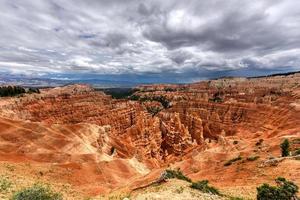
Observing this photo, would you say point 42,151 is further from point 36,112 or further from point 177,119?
Result: point 177,119

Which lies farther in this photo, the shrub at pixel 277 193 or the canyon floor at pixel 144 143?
the canyon floor at pixel 144 143

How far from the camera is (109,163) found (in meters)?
58.4

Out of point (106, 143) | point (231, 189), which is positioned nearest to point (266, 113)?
point (106, 143)

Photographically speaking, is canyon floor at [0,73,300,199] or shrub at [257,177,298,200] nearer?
shrub at [257,177,298,200]

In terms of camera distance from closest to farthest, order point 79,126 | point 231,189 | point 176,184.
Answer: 1. point 176,184
2. point 231,189
3. point 79,126

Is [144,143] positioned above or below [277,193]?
below

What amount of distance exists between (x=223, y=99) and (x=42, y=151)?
92993 millimetres

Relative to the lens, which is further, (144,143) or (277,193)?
(144,143)

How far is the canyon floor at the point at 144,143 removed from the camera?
108 feet

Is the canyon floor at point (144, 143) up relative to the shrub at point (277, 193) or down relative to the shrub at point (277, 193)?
down

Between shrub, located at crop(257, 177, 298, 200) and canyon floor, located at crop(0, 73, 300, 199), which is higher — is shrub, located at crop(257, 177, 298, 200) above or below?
above

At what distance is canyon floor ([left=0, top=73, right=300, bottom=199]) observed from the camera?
1299 inches

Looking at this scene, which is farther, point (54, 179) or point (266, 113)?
point (266, 113)

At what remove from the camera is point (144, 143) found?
103125 mm
